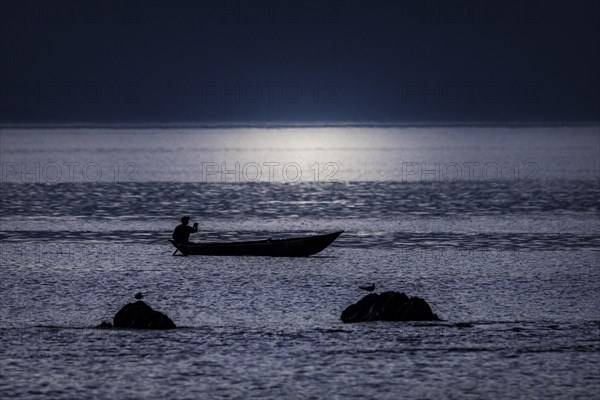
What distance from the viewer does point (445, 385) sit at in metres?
21.9

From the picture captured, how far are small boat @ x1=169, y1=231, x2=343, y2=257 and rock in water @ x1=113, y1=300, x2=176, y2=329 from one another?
1413 centimetres

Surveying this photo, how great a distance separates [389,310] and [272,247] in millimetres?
14137

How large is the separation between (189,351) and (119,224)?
34282 mm

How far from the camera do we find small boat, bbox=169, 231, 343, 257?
138ft

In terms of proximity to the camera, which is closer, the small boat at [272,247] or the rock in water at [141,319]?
the rock in water at [141,319]

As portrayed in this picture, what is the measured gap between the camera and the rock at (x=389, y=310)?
28.4 metres

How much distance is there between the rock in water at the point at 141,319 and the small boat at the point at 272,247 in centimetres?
1413

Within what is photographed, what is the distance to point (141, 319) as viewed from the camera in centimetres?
2756
